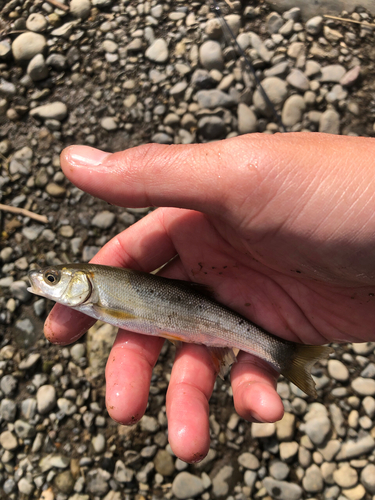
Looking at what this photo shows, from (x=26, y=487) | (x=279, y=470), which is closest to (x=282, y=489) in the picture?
(x=279, y=470)

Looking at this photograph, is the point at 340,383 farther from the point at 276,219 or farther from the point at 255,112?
the point at 255,112

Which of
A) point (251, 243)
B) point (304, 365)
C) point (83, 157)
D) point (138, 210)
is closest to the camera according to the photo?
point (83, 157)

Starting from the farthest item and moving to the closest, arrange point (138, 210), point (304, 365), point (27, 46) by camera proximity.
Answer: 1. point (27, 46)
2. point (138, 210)
3. point (304, 365)

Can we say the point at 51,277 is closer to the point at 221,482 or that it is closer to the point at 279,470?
the point at 221,482

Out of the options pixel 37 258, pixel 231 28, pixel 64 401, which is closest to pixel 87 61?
pixel 231 28

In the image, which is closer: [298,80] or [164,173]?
[164,173]

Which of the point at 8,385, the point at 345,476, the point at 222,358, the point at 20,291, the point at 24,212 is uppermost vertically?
the point at 24,212

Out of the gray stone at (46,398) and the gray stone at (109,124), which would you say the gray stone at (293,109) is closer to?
the gray stone at (109,124)

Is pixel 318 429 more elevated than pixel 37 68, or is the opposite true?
pixel 37 68
